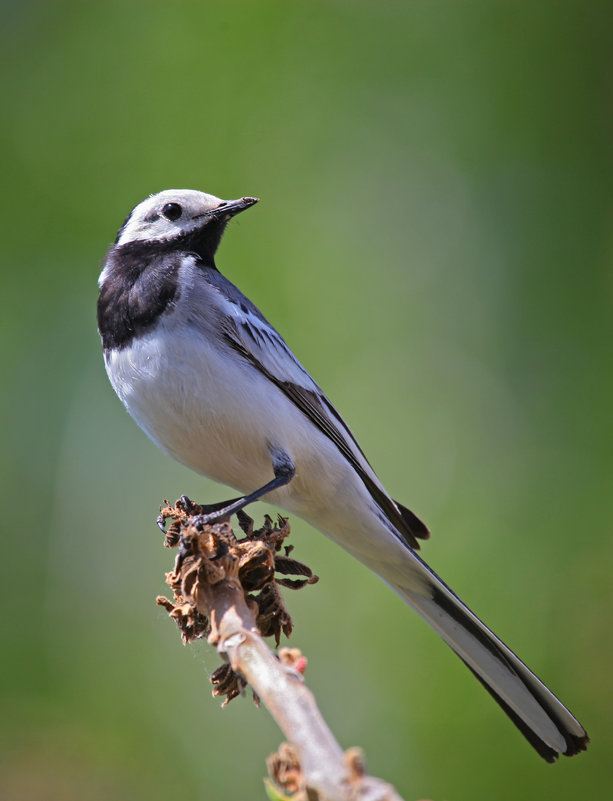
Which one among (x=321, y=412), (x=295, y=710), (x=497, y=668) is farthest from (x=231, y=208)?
(x=295, y=710)

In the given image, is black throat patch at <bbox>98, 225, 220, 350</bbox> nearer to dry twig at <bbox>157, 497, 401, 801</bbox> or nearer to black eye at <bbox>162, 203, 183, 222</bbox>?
black eye at <bbox>162, 203, 183, 222</bbox>

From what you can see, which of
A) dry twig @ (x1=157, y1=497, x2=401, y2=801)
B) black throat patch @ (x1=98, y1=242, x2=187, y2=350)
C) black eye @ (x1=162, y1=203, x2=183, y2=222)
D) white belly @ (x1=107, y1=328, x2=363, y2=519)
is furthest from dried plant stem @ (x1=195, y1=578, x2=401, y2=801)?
black eye @ (x1=162, y1=203, x2=183, y2=222)

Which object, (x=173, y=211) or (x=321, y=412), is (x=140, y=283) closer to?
(x=173, y=211)

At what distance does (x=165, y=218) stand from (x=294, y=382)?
1.25 meters

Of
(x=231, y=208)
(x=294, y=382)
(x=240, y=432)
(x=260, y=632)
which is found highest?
(x=231, y=208)

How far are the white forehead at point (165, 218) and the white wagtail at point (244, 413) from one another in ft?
0.04

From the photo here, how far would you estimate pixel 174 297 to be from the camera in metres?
4.03

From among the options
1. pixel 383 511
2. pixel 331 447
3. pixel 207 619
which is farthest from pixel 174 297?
pixel 207 619

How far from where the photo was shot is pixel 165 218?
471 centimetres

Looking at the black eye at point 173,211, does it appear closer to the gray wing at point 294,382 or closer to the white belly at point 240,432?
the gray wing at point 294,382

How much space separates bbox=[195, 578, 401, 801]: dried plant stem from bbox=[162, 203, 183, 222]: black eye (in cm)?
302

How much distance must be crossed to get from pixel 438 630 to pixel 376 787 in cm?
297

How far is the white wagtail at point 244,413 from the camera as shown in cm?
383

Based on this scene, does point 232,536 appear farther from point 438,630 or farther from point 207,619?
point 438,630
